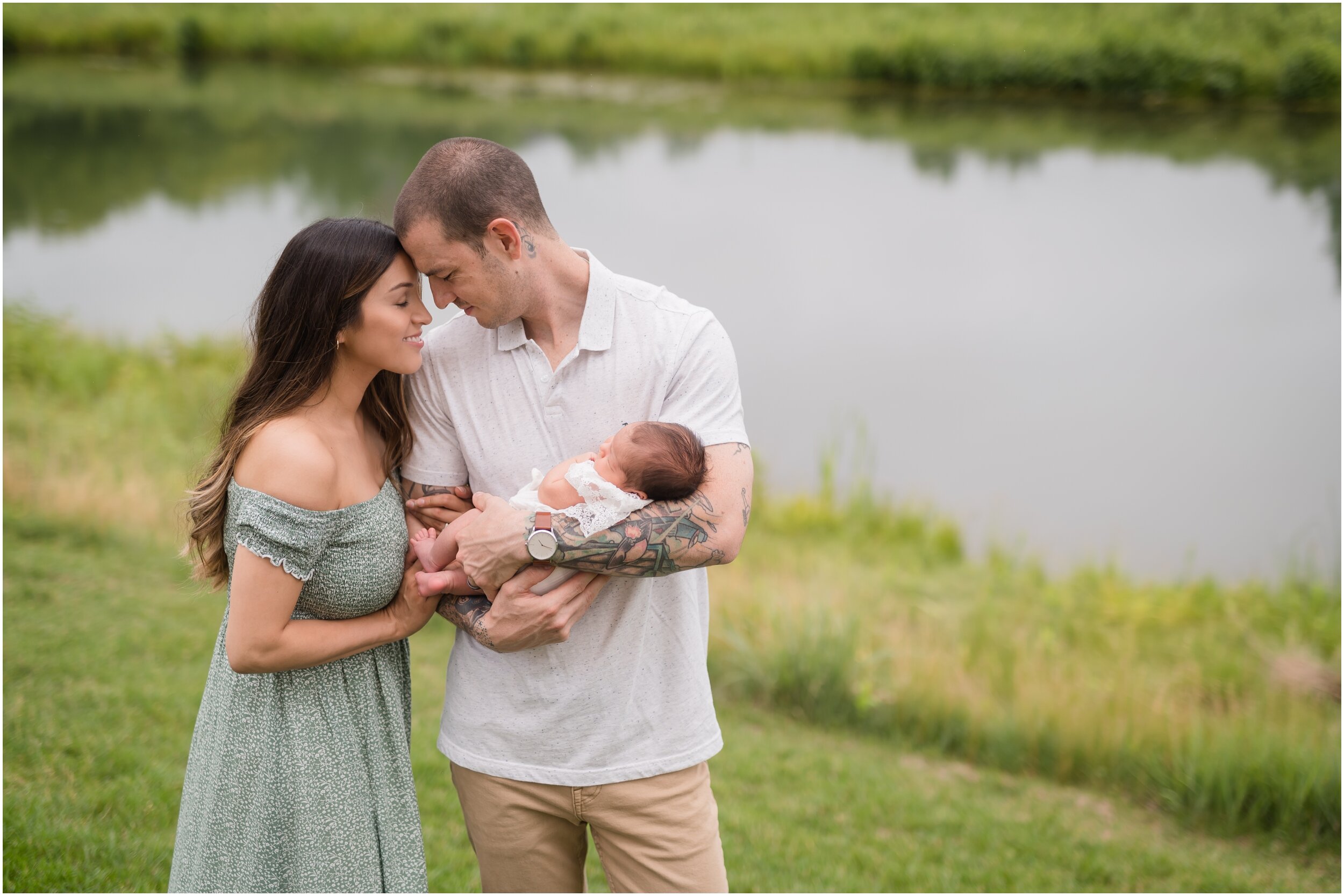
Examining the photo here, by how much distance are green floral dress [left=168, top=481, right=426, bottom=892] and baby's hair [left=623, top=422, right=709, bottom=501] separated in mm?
532

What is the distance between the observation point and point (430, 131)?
623 inches

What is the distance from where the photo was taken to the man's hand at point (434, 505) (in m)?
2.29

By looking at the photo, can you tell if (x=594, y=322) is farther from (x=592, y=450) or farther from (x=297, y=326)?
(x=297, y=326)

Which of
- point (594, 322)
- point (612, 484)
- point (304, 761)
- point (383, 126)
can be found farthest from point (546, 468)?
point (383, 126)

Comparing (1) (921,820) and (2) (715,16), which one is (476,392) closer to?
(1) (921,820)

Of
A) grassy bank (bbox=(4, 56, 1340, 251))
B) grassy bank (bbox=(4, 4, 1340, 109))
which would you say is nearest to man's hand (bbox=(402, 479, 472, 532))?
grassy bank (bbox=(4, 56, 1340, 251))

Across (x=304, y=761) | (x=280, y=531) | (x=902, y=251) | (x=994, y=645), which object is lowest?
(x=994, y=645)

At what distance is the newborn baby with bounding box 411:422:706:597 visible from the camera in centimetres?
212

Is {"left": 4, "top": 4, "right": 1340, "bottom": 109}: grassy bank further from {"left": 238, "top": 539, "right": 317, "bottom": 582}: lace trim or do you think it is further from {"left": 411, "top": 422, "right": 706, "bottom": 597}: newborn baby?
{"left": 238, "top": 539, "right": 317, "bottom": 582}: lace trim

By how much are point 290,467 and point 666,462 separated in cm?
72

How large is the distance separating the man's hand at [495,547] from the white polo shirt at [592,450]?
0.62ft

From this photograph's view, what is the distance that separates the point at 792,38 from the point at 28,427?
40.2ft

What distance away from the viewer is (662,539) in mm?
2049

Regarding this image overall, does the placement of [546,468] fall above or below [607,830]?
above
